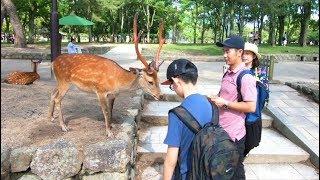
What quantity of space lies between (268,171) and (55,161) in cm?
298

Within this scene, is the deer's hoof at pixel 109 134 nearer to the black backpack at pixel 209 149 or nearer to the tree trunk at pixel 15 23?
the black backpack at pixel 209 149

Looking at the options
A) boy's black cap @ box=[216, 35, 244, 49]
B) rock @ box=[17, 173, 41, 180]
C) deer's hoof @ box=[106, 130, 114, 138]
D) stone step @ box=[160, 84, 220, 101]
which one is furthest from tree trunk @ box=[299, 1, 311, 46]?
rock @ box=[17, 173, 41, 180]

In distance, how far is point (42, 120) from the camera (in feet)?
18.8

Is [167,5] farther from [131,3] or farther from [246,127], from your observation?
[246,127]

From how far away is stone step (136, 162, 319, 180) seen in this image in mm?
5461

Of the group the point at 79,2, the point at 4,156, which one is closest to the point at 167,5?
the point at 79,2

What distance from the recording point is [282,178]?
5.46 metres

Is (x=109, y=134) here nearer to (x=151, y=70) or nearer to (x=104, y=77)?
(x=104, y=77)

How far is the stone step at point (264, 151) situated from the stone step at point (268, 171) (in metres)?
0.08

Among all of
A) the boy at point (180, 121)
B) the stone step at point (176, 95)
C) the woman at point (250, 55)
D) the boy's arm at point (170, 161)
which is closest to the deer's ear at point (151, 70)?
the woman at point (250, 55)

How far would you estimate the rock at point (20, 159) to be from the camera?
13.3 feet

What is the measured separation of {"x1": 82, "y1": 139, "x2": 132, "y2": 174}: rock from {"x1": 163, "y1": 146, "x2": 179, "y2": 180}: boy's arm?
162 cm

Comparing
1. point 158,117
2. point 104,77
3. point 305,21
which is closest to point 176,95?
point 158,117

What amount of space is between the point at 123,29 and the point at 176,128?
48.9m
